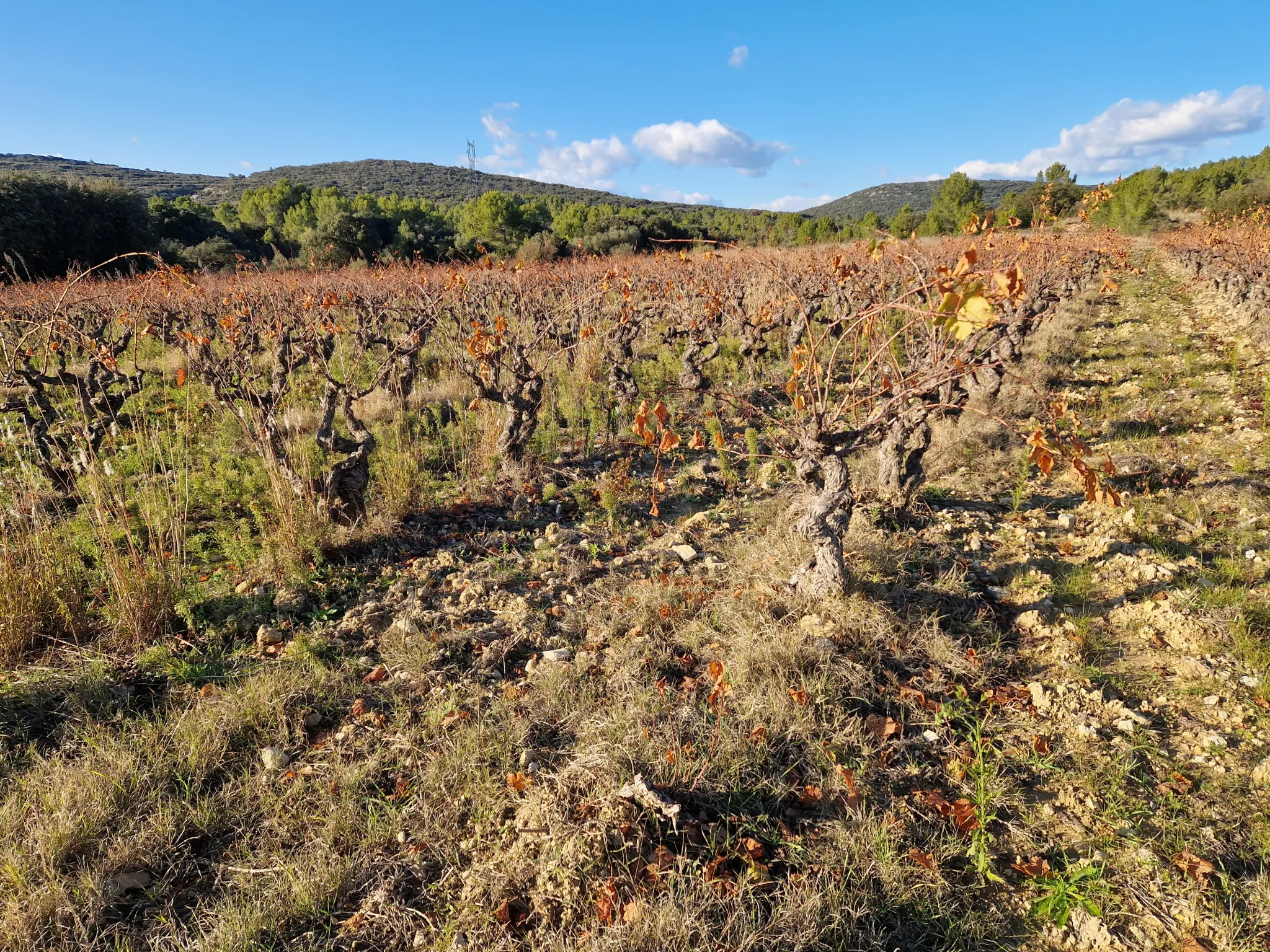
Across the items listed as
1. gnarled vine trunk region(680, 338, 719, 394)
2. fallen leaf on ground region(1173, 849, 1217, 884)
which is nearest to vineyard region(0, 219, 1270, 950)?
fallen leaf on ground region(1173, 849, 1217, 884)

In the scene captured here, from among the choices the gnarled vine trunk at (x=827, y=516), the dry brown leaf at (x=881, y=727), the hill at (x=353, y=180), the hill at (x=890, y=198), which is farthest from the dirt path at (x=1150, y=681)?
the hill at (x=890, y=198)

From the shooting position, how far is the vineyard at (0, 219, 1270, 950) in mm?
1865

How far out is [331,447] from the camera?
456 cm

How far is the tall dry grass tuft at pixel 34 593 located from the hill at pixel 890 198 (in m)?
69.5

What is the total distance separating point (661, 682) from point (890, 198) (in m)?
84.0

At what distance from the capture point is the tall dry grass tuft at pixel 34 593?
9.87 feet

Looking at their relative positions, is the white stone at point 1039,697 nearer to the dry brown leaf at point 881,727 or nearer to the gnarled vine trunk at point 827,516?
the dry brown leaf at point 881,727

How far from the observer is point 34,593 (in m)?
3.10

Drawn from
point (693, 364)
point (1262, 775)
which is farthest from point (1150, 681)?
point (693, 364)

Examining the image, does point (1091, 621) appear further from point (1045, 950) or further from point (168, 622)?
point (168, 622)

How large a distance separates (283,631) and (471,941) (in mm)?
2233

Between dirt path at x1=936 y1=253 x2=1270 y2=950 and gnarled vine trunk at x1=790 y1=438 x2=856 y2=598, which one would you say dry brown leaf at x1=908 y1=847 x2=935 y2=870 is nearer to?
dirt path at x1=936 y1=253 x2=1270 y2=950

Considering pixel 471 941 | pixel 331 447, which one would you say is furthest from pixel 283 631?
pixel 471 941

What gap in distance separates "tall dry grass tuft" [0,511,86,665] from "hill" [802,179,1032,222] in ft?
228
